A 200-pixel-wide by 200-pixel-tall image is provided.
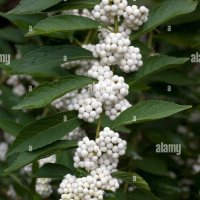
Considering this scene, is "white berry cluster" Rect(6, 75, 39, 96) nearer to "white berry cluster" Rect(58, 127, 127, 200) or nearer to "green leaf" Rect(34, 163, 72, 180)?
"green leaf" Rect(34, 163, 72, 180)

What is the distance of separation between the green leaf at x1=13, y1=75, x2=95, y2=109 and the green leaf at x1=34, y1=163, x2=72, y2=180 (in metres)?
0.27

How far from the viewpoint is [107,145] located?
1609 mm

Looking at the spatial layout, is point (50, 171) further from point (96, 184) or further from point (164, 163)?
point (164, 163)

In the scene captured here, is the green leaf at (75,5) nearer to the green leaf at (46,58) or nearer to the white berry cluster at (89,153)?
the green leaf at (46,58)

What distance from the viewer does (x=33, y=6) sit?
1691 millimetres

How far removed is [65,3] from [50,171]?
54 cm

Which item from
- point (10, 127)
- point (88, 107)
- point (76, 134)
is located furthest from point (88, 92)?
point (10, 127)

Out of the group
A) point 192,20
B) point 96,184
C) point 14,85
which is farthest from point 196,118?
point 96,184

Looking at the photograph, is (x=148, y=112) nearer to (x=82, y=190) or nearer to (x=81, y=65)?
(x=82, y=190)

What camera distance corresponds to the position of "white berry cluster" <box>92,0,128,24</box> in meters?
1.72

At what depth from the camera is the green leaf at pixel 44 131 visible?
5.39 feet

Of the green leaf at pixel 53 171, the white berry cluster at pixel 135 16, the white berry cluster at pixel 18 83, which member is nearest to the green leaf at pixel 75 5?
the white berry cluster at pixel 135 16

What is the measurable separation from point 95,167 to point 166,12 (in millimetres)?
529

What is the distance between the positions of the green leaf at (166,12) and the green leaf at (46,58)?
190 mm
